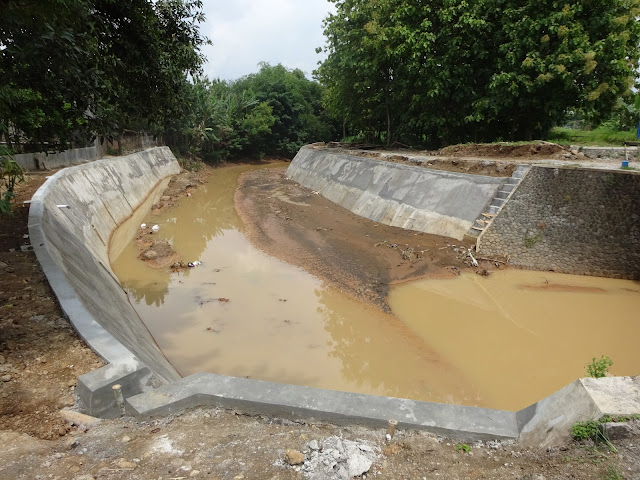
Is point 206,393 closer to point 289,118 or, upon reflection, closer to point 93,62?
point 93,62

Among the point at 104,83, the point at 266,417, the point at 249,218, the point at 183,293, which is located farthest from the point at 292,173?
the point at 266,417

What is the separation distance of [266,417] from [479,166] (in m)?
13.3

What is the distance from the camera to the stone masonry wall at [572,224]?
10086 millimetres

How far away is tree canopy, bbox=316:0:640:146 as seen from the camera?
1591cm

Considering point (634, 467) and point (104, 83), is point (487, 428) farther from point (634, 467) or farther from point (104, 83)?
point (104, 83)

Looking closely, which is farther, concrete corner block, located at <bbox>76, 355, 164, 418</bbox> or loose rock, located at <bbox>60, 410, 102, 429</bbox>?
concrete corner block, located at <bbox>76, 355, 164, 418</bbox>

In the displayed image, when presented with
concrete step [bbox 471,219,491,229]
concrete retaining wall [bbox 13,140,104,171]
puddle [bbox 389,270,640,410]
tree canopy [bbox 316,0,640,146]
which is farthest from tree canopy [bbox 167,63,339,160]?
puddle [bbox 389,270,640,410]

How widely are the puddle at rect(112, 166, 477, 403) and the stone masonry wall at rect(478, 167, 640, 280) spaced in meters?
5.34

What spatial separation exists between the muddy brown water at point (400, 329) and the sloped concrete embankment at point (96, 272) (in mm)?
1009

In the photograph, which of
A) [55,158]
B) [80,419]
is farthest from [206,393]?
[55,158]

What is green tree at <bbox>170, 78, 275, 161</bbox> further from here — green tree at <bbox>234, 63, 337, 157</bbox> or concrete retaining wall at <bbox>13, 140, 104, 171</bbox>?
concrete retaining wall at <bbox>13, 140, 104, 171</bbox>

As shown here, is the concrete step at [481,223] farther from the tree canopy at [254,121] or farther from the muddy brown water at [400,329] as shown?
the tree canopy at [254,121]

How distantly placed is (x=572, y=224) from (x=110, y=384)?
456 inches

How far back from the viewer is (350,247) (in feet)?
41.9
